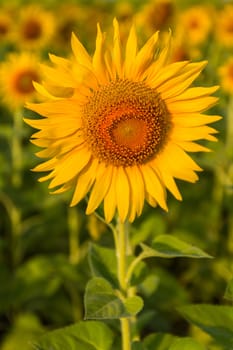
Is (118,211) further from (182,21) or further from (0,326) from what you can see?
(182,21)

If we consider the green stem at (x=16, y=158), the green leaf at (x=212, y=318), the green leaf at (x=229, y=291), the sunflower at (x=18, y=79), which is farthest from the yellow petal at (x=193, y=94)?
the sunflower at (x=18, y=79)

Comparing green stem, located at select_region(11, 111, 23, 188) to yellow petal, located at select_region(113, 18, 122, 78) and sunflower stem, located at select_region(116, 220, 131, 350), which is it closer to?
sunflower stem, located at select_region(116, 220, 131, 350)

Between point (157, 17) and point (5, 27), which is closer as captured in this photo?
point (5, 27)

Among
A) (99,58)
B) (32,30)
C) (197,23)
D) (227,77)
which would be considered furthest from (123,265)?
(197,23)

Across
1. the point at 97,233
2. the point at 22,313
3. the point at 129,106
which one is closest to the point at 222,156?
the point at 97,233

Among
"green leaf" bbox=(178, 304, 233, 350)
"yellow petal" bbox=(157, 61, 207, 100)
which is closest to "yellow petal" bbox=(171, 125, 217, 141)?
"yellow petal" bbox=(157, 61, 207, 100)

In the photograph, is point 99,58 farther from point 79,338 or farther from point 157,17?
point 157,17
